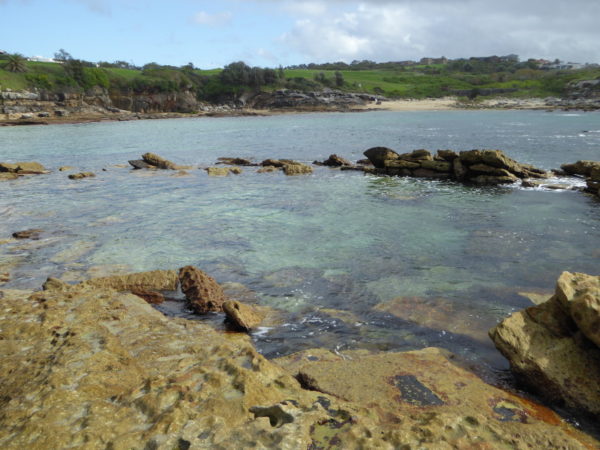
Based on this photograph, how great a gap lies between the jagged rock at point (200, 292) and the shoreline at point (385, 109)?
8966cm

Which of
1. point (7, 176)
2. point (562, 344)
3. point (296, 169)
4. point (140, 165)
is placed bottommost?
point (7, 176)

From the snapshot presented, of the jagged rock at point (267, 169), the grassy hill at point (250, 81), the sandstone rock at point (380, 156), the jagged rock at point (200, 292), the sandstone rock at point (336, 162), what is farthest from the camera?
the grassy hill at point (250, 81)

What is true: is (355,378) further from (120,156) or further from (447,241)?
(120,156)

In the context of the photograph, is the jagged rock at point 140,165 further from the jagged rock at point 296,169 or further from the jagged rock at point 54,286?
the jagged rock at point 54,286

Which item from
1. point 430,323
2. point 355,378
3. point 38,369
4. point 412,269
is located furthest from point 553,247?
point 38,369

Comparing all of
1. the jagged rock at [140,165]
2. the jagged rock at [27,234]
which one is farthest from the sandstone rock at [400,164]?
the jagged rock at [27,234]

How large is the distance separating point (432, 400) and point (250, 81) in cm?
13327

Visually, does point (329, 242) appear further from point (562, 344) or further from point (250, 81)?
point (250, 81)

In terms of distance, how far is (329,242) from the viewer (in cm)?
1391

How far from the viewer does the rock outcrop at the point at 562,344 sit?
580 cm

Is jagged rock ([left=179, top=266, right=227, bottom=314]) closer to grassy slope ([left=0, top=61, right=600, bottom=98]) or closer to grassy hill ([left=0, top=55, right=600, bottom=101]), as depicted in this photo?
grassy slope ([left=0, top=61, right=600, bottom=98])

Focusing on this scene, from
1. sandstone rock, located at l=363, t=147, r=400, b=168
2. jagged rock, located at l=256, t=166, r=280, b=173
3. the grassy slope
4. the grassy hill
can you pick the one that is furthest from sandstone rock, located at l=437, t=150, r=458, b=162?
the grassy hill

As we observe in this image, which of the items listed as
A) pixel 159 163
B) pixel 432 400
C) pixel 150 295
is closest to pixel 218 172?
pixel 159 163

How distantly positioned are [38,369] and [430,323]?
670cm
